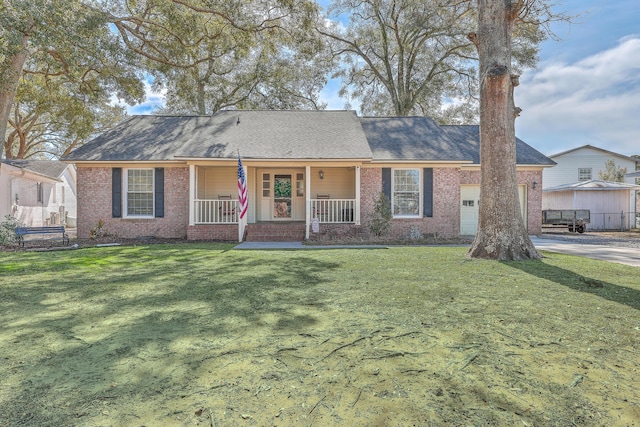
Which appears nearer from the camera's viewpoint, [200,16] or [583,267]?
[583,267]

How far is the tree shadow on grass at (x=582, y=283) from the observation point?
4.27 meters

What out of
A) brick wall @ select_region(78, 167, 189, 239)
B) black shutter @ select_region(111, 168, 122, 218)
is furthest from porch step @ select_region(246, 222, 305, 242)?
black shutter @ select_region(111, 168, 122, 218)

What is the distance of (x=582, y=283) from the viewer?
5.13m

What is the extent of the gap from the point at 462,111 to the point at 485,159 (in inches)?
711

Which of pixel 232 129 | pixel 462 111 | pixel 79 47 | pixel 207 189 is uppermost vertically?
pixel 462 111

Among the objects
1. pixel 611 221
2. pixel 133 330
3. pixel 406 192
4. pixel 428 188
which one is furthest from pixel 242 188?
pixel 611 221

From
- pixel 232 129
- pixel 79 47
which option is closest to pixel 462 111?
pixel 232 129

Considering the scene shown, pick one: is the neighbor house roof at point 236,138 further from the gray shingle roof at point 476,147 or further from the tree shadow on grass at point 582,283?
the tree shadow on grass at point 582,283

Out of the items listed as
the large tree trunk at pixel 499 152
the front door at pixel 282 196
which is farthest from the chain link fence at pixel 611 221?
the front door at pixel 282 196

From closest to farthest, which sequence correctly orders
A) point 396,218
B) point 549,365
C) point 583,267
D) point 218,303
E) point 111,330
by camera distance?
point 549,365 < point 111,330 < point 218,303 < point 583,267 < point 396,218

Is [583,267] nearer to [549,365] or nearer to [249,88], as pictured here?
[549,365]

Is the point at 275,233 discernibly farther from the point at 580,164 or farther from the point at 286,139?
the point at 580,164

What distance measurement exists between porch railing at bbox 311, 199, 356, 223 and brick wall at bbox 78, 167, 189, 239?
4939 mm

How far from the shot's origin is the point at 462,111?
77.2 ft
